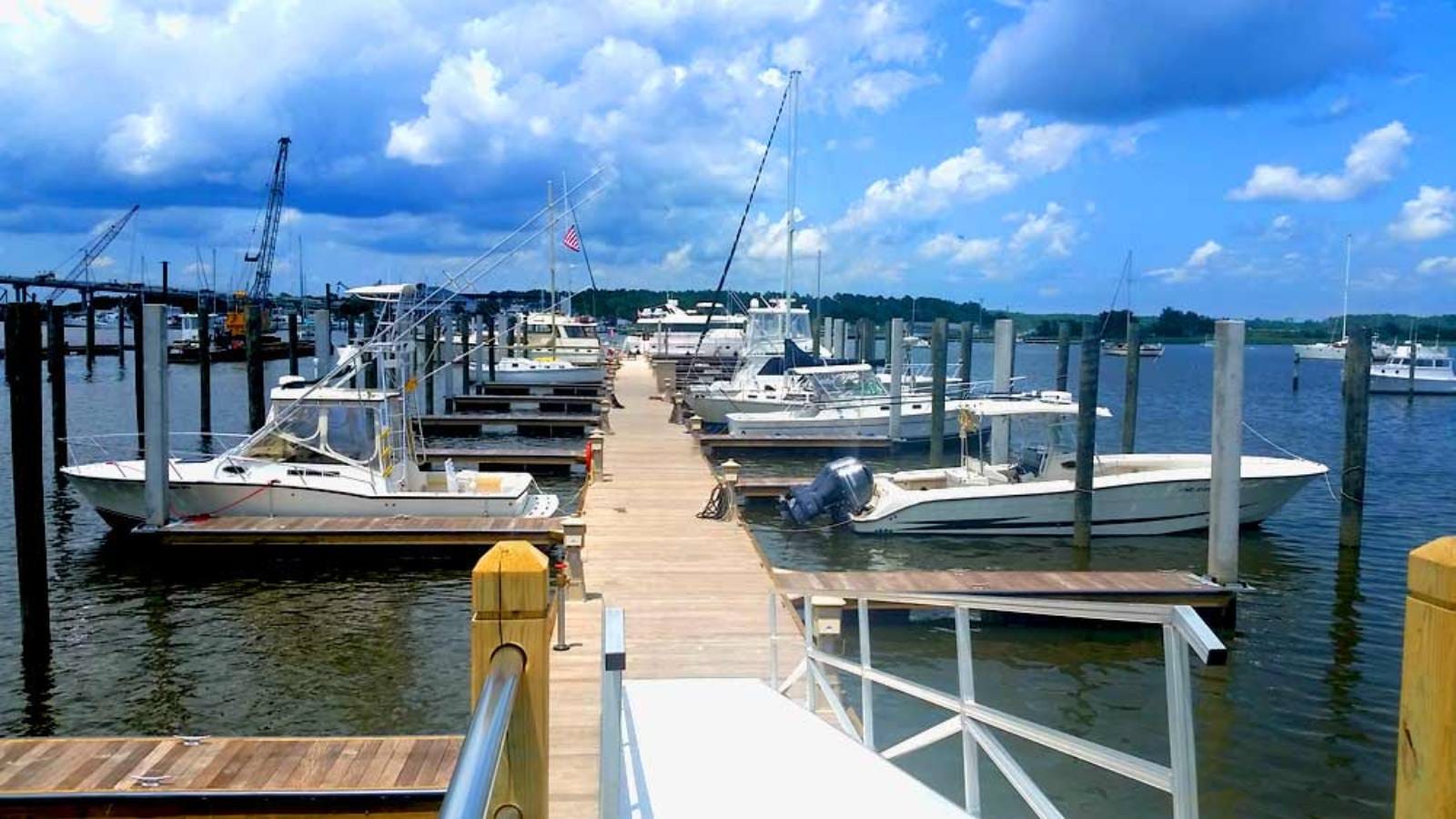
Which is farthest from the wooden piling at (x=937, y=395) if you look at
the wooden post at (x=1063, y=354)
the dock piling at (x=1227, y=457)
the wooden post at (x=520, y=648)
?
the wooden post at (x=520, y=648)

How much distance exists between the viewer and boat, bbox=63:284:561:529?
18438 millimetres

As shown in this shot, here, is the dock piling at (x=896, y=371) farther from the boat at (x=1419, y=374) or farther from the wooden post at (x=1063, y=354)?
the boat at (x=1419, y=374)

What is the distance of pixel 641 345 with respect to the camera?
85.3 meters

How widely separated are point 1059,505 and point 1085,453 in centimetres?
126

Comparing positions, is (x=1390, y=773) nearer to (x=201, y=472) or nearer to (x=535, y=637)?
(x=535, y=637)

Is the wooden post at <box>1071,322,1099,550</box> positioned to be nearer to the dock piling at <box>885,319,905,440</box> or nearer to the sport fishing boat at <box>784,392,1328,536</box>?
the sport fishing boat at <box>784,392,1328,536</box>

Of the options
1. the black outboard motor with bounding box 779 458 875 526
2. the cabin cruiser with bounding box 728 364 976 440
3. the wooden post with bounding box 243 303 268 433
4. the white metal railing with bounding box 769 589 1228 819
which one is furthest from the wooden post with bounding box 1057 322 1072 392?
the white metal railing with bounding box 769 589 1228 819

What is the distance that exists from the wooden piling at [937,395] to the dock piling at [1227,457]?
35.9 ft

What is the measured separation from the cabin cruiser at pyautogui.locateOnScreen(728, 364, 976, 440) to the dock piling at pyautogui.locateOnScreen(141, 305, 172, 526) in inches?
657

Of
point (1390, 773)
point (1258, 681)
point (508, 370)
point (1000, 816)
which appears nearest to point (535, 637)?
point (1000, 816)

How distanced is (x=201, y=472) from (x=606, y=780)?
17.1m

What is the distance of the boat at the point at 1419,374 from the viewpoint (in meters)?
62.9

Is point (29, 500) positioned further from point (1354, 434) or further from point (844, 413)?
point (844, 413)

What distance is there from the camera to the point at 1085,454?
19.2 meters
